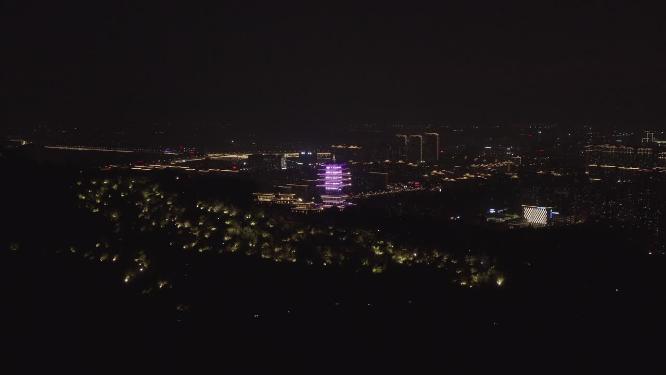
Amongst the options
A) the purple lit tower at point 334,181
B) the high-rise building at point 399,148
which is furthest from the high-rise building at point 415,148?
the purple lit tower at point 334,181

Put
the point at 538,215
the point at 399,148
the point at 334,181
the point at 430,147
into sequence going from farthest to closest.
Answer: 1. the point at 430,147
2. the point at 399,148
3. the point at 334,181
4. the point at 538,215

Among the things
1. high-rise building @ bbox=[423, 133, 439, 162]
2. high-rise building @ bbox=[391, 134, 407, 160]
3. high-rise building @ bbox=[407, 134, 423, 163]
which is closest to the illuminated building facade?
high-rise building @ bbox=[407, 134, 423, 163]

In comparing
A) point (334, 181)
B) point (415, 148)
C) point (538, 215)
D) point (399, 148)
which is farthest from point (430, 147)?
point (538, 215)

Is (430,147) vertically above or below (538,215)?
above

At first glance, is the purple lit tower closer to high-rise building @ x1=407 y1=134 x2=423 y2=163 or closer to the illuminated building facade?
the illuminated building facade

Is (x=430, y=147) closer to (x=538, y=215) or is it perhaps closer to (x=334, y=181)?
(x=334, y=181)

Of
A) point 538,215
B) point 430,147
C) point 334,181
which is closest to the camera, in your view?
point 538,215

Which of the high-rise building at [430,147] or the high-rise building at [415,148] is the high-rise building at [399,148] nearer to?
the high-rise building at [415,148]

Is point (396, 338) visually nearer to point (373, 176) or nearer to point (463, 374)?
point (463, 374)
